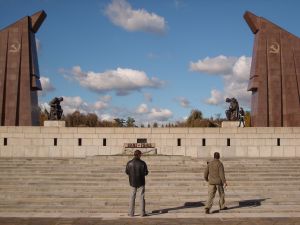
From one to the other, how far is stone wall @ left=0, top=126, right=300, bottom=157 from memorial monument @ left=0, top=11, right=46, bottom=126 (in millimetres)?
1717

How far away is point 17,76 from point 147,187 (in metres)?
14.0

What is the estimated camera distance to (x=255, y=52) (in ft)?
81.2

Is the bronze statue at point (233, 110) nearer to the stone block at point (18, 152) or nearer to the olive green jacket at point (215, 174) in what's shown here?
the stone block at point (18, 152)

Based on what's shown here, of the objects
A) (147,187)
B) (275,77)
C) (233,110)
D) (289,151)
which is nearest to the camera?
(147,187)

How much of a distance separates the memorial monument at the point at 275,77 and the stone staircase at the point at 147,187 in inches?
255

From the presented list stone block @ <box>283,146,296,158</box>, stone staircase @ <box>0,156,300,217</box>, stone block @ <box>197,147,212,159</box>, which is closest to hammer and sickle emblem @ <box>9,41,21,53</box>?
stone staircase @ <box>0,156,300,217</box>

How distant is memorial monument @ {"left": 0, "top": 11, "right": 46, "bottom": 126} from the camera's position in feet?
78.0

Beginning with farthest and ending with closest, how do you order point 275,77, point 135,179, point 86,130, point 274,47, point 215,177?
point 274,47 < point 275,77 < point 86,130 < point 215,177 < point 135,179

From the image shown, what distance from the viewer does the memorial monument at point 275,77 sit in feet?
77.7

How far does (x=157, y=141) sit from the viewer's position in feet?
72.9

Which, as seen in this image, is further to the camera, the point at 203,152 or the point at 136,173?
the point at 203,152

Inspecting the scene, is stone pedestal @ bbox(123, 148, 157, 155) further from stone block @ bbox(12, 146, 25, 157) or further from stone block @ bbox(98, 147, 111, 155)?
stone block @ bbox(12, 146, 25, 157)

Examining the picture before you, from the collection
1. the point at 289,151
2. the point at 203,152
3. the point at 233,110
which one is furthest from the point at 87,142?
the point at 289,151

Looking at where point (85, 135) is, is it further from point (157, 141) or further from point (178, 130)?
point (178, 130)
